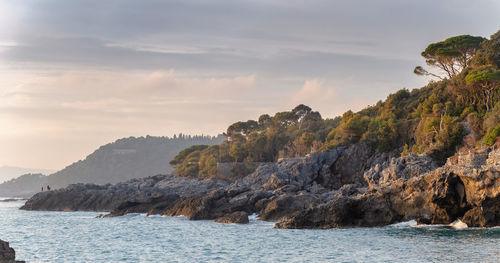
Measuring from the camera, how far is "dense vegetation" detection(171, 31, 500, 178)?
5847cm

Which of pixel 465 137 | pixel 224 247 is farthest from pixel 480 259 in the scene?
pixel 465 137

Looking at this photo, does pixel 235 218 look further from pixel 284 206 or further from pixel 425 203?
pixel 425 203

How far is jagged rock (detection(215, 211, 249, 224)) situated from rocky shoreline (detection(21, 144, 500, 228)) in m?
0.11

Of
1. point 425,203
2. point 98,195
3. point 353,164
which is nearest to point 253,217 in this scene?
point 425,203

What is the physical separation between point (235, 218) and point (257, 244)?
13.6 m

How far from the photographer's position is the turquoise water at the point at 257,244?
2536cm

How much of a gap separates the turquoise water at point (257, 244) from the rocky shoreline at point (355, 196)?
157cm

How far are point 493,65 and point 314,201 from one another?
3987 cm

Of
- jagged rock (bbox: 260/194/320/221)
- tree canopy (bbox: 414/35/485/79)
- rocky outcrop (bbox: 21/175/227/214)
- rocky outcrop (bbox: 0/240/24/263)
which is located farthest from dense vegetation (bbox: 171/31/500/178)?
rocky outcrop (bbox: 0/240/24/263)

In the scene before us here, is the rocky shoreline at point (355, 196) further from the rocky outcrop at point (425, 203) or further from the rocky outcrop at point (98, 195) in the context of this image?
the rocky outcrop at point (98, 195)

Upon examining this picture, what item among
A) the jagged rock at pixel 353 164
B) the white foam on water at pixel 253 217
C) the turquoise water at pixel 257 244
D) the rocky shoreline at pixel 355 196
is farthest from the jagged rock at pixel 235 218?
the jagged rock at pixel 353 164

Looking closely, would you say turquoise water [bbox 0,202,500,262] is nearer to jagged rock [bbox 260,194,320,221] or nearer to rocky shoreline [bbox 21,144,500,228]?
rocky shoreline [bbox 21,144,500,228]

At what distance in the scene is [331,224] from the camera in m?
36.9

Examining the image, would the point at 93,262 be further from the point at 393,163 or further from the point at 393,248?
the point at 393,163
